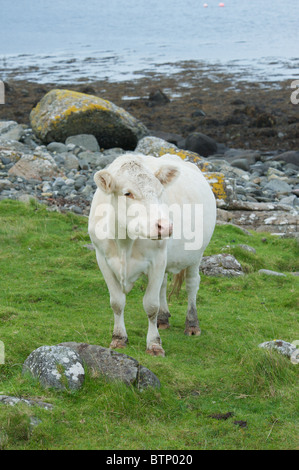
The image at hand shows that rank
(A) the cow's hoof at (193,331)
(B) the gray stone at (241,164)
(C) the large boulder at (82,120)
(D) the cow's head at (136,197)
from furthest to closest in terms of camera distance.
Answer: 1. (B) the gray stone at (241,164)
2. (C) the large boulder at (82,120)
3. (A) the cow's hoof at (193,331)
4. (D) the cow's head at (136,197)

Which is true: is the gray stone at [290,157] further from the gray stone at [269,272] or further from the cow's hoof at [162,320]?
the cow's hoof at [162,320]

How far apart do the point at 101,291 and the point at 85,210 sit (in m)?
7.61

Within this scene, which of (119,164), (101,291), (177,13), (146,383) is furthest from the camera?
(177,13)

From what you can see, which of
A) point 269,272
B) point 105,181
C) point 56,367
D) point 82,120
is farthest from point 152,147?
point 56,367

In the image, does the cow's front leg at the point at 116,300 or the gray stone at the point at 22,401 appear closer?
the gray stone at the point at 22,401

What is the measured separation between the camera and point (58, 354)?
7152mm

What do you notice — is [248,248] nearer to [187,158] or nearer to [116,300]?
[116,300]

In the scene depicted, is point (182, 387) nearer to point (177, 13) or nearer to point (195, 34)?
point (195, 34)

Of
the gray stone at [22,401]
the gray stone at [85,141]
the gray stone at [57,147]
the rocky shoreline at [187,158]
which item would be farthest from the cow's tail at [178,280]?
the gray stone at [85,141]

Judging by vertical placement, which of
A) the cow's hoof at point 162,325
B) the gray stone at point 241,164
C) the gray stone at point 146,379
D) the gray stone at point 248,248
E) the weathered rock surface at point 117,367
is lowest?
the gray stone at point 241,164

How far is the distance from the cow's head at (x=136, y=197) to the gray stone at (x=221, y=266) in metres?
5.43

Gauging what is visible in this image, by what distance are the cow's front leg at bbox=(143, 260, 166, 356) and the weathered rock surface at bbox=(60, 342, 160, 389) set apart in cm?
133

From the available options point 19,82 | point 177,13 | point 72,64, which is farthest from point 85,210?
point 177,13

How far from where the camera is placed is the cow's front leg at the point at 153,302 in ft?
27.5
